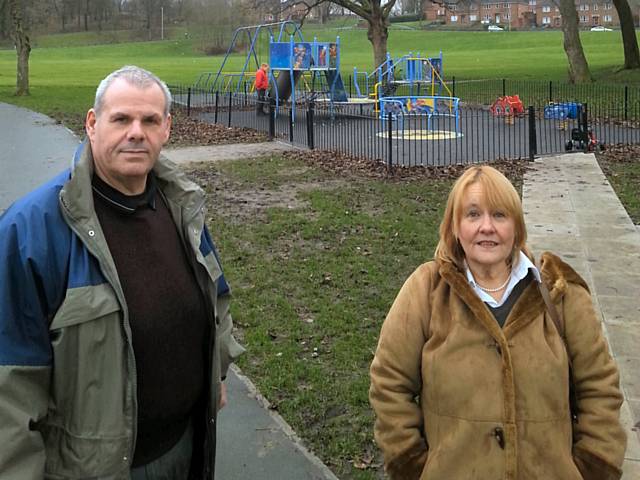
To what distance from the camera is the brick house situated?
133 m

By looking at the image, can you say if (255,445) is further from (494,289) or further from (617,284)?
(617,284)

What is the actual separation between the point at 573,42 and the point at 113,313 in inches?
1224

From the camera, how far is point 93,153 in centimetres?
244

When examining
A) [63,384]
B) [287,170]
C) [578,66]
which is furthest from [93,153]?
[578,66]

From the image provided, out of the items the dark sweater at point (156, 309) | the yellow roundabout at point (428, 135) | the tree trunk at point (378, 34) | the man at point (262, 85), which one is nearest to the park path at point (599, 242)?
the dark sweater at point (156, 309)

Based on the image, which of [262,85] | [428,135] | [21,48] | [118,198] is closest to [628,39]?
[262,85]

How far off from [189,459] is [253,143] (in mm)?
16486

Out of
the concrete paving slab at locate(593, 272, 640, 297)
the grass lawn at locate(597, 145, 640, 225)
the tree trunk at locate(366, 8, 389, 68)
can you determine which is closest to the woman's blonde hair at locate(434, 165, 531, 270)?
the concrete paving slab at locate(593, 272, 640, 297)

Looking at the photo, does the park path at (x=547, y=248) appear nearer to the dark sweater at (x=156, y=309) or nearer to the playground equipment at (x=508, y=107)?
the dark sweater at (x=156, y=309)

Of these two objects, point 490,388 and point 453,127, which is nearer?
point 490,388

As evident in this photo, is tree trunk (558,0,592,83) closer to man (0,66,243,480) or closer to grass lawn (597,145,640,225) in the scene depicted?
grass lawn (597,145,640,225)

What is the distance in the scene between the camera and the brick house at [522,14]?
5226 inches

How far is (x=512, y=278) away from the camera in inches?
104

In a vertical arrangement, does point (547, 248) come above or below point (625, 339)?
above
